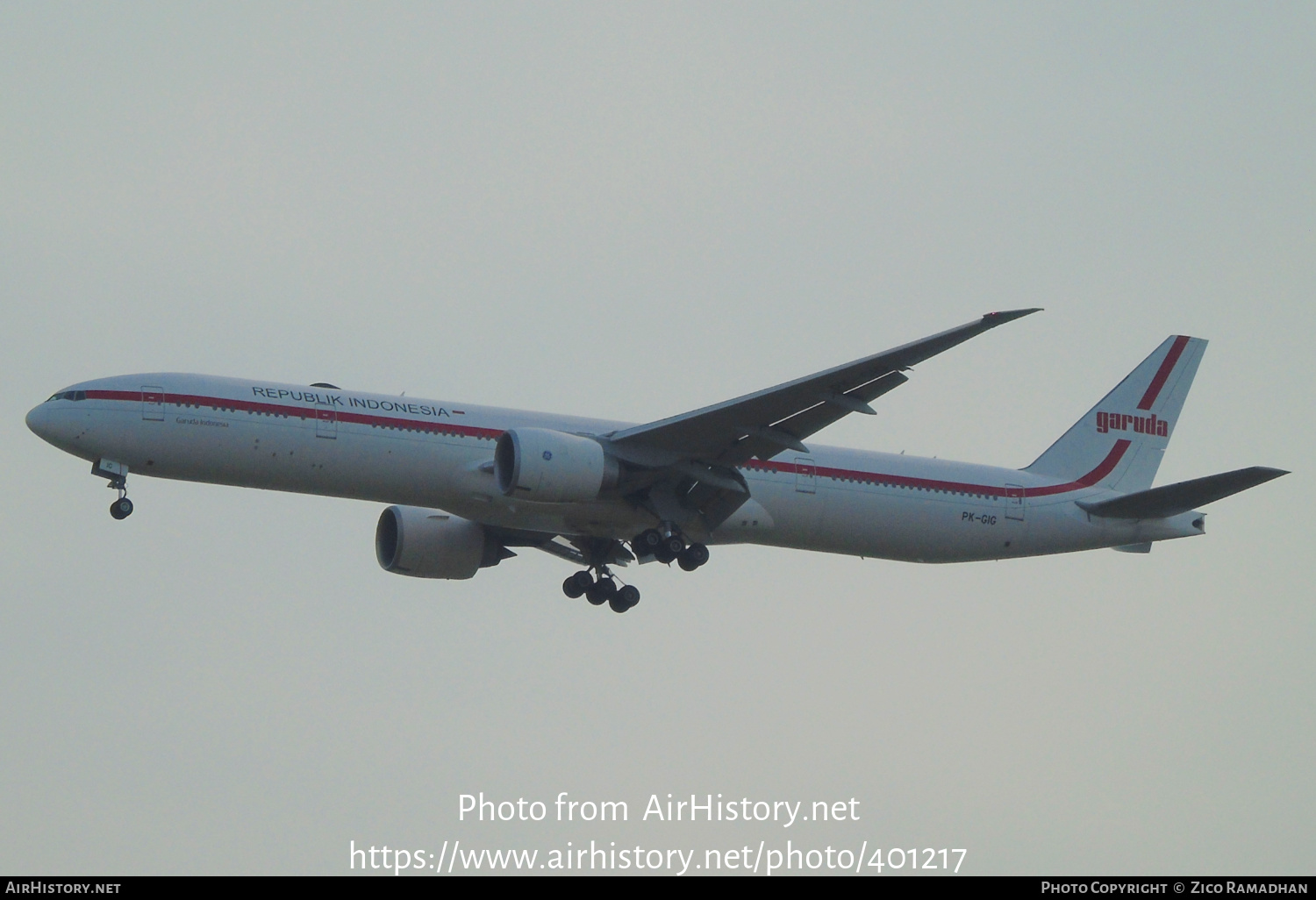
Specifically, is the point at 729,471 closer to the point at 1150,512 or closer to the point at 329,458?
the point at 329,458

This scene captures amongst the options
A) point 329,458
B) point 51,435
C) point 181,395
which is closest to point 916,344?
point 329,458

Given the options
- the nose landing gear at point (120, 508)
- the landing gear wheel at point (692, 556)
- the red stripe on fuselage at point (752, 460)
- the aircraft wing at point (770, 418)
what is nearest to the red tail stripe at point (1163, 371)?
the red stripe on fuselage at point (752, 460)

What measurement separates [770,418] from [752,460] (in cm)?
251

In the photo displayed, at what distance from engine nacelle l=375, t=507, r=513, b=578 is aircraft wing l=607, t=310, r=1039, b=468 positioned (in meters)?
6.04

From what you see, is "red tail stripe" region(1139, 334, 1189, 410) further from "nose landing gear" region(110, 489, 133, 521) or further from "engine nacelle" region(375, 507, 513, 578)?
"nose landing gear" region(110, 489, 133, 521)

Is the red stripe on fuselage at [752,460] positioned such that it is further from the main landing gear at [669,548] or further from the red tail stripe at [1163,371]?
the main landing gear at [669,548]

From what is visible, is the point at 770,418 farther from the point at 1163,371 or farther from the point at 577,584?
the point at 1163,371

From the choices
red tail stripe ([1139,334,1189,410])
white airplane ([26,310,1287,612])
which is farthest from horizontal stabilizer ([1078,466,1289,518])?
red tail stripe ([1139,334,1189,410])

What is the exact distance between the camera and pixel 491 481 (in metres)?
34.5

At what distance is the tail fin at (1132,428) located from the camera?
138 feet

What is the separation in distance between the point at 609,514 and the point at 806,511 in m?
4.47

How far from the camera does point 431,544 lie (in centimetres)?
4000

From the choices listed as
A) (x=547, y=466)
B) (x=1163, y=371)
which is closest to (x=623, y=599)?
(x=547, y=466)

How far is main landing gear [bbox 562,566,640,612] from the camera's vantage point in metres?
39.9
